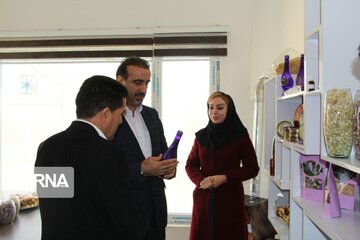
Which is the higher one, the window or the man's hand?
the window

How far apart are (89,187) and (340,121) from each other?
0.85 metres

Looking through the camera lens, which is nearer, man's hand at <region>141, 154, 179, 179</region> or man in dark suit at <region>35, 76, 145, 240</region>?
man in dark suit at <region>35, 76, 145, 240</region>

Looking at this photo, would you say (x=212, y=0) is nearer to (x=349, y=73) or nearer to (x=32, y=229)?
(x=349, y=73)

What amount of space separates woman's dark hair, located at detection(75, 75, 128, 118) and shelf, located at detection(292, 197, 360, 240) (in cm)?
84

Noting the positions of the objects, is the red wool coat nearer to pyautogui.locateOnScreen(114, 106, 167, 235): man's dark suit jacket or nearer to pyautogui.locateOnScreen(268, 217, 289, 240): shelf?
pyautogui.locateOnScreen(268, 217, 289, 240): shelf

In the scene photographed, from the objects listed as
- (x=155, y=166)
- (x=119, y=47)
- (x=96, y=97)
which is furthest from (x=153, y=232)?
(x=119, y=47)

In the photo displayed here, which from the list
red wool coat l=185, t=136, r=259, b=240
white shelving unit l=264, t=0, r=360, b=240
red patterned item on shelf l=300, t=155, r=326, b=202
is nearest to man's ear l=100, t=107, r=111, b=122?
white shelving unit l=264, t=0, r=360, b=240

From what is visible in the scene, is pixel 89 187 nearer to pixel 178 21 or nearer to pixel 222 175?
pixel 222 175

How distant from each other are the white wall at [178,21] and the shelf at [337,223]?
5.78 ft

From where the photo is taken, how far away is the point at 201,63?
3105 millimetres

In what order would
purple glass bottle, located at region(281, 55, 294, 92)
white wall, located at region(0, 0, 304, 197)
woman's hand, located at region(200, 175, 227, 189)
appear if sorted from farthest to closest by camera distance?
white wall, located at region(0, 0, 304, 197) < woman's hand, located at region(200, 175, 227, 189) < purple glass bottle, located at region(281, 55, 294, 92)

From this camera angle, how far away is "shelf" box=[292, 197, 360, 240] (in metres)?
0.95

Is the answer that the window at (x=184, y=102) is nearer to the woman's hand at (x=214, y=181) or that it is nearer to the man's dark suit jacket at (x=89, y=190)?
the woman's hand at (x=214, y=181)

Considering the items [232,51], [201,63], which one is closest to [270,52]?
[232,51]
